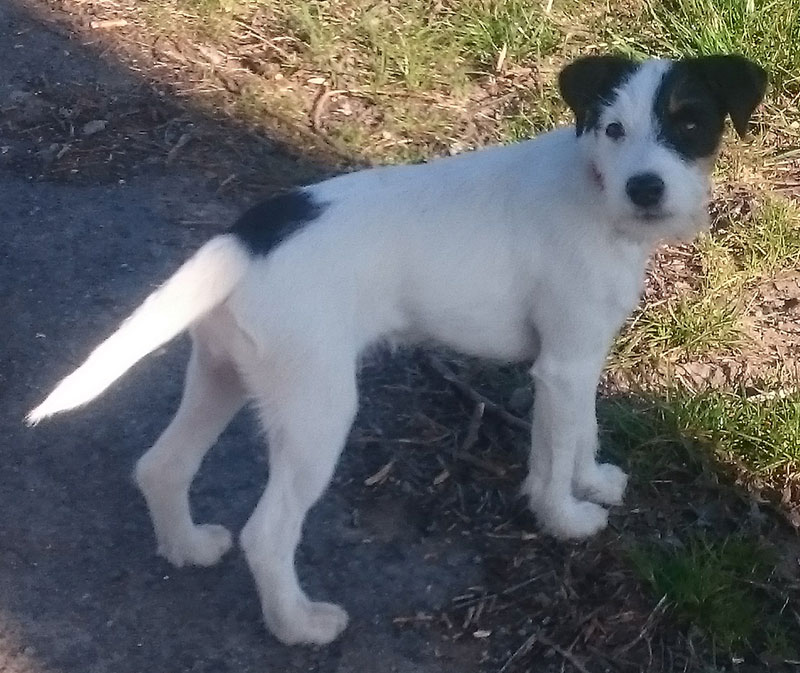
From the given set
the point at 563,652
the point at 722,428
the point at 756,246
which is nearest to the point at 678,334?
the point at 722,428

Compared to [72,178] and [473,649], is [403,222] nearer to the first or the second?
[473,649]

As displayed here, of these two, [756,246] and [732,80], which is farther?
[756,246]

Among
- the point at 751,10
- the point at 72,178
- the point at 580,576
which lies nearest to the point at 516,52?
the point at 751,10

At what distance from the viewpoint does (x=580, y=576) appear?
310cm

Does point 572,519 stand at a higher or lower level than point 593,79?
lower

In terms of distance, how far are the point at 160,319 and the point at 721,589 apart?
1617 mm

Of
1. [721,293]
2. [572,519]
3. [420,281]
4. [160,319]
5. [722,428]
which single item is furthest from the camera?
[721,293]

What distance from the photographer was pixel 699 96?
256 centimetres

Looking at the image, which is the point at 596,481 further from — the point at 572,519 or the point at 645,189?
the point at 645,189

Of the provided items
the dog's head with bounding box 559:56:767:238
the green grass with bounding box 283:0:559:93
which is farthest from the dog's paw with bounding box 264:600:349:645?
the green grass with bounding box 283:0:559:93

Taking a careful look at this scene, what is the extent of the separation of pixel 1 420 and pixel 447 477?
1.39 m

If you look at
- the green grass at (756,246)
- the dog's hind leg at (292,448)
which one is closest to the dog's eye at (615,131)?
the dog's hind leg at (292,448)

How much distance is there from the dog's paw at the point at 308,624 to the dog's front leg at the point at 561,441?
0.65 metres

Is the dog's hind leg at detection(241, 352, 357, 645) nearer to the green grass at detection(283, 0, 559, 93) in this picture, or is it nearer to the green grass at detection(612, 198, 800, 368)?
the green grass at detection(612, 198, 800, 368)
